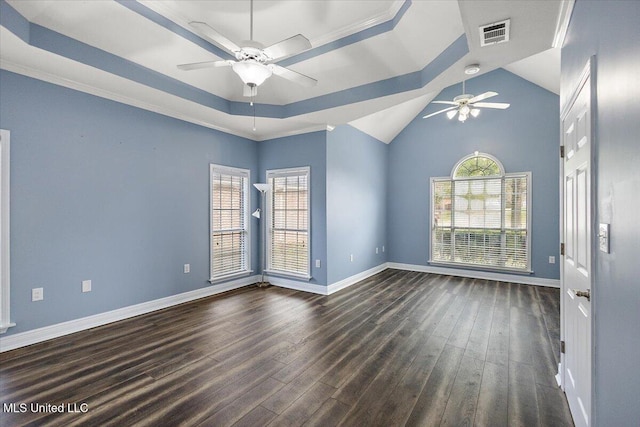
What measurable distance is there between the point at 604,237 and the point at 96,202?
4516 mm

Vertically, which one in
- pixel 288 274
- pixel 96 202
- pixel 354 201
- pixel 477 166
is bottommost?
pixel 288 274

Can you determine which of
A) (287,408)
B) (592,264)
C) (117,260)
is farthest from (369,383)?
(117,260)

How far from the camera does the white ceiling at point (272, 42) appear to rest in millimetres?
2492

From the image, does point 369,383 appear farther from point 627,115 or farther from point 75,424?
point 627,115

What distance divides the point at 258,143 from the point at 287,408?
4.70 m

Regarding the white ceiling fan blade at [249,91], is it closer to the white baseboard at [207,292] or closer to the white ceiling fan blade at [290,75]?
the white ceiling fan blade at [290,75]

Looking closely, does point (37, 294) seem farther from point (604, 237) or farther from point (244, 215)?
point (604, 237)

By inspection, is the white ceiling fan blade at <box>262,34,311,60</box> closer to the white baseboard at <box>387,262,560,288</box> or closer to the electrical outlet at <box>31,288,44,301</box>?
the electrical outlet at <box>31,288,44,301</box>

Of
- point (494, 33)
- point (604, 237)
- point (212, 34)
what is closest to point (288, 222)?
point (212, 34)

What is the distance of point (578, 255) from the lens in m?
1.85

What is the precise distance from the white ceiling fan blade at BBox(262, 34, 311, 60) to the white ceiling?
34.5 inches

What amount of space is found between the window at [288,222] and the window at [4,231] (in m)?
3.44

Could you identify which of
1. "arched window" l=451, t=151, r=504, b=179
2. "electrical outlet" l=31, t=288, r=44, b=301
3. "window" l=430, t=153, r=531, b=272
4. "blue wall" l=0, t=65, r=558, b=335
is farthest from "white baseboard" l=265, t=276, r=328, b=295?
"arched window" l=451, t=151, r=504, b=179

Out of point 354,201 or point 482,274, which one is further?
point 482,274
